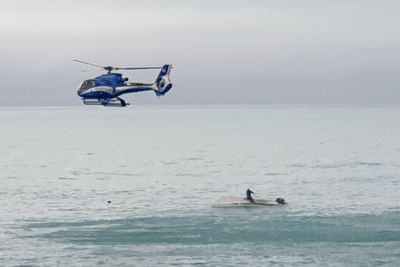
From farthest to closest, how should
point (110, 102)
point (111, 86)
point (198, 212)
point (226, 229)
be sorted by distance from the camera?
point (198, 212), point (226, 229), point (111, 86), point (110, 102)

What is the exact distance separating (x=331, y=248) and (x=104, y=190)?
121 feet

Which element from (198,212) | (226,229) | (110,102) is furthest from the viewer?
(198,212)

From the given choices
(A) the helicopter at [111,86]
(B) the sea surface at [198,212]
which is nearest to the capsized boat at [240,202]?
(B) the sea surface at [198,212]

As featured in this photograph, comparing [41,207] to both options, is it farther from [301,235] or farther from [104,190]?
[301,235]

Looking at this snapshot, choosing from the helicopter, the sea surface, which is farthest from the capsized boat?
the helicopter

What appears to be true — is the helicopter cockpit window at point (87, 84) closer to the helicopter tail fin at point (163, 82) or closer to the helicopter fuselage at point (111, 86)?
the helicopter fuselage at point (111, 86)

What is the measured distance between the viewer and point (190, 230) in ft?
194

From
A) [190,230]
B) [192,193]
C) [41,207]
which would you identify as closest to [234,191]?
[192,193]

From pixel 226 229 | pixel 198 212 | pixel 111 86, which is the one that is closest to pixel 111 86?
pixel 111 86

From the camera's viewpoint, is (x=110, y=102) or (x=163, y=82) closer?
(x=110, y=102)

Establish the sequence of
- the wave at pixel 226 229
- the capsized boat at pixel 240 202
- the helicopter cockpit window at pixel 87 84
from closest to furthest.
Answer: the helicopter cockpit window at pixel 87 84
the wave at pixel 226 229
the capsized boat at pixel 240 202

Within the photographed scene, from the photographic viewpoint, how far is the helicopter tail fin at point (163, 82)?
163 feet

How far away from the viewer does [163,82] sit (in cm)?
5069

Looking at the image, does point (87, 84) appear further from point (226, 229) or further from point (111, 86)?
point (226, 229)
